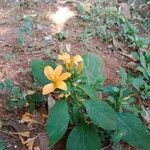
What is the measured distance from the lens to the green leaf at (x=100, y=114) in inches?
89.4

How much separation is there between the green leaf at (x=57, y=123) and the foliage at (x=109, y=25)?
1.25 meters

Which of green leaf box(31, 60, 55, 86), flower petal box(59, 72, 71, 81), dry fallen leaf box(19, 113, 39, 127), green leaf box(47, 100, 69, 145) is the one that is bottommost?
dry fallen leaf box(19, 113, 39, 127)

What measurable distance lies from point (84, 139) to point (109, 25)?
1679 millimetres

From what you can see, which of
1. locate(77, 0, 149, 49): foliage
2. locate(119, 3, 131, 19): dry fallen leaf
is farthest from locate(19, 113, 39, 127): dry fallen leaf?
locate(119, 3, 131, 19): dry fallen leaf

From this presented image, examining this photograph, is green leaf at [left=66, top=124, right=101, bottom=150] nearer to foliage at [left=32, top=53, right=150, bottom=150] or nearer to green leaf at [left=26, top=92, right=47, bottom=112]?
foliage at [left=32, top=53, right=150, bottom=150]

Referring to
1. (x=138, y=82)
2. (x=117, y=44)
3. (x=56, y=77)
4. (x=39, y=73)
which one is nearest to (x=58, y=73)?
(x=56, y=77)

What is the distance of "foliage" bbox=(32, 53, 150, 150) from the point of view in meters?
2.26

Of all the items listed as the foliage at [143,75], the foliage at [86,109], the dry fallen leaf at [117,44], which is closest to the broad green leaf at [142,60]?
the foliage at [143,75]

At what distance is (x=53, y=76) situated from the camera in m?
2.22

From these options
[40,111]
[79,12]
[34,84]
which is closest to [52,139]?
[40,111]

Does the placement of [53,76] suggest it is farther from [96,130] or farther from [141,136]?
[141,136]

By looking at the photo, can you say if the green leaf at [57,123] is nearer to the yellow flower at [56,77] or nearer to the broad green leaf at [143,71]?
the yellow flower at [56,77]

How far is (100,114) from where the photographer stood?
2.30 m

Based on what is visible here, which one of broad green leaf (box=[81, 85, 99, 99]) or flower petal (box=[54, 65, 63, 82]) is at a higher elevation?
flower petal (box=[54, 65, 63, 82])
